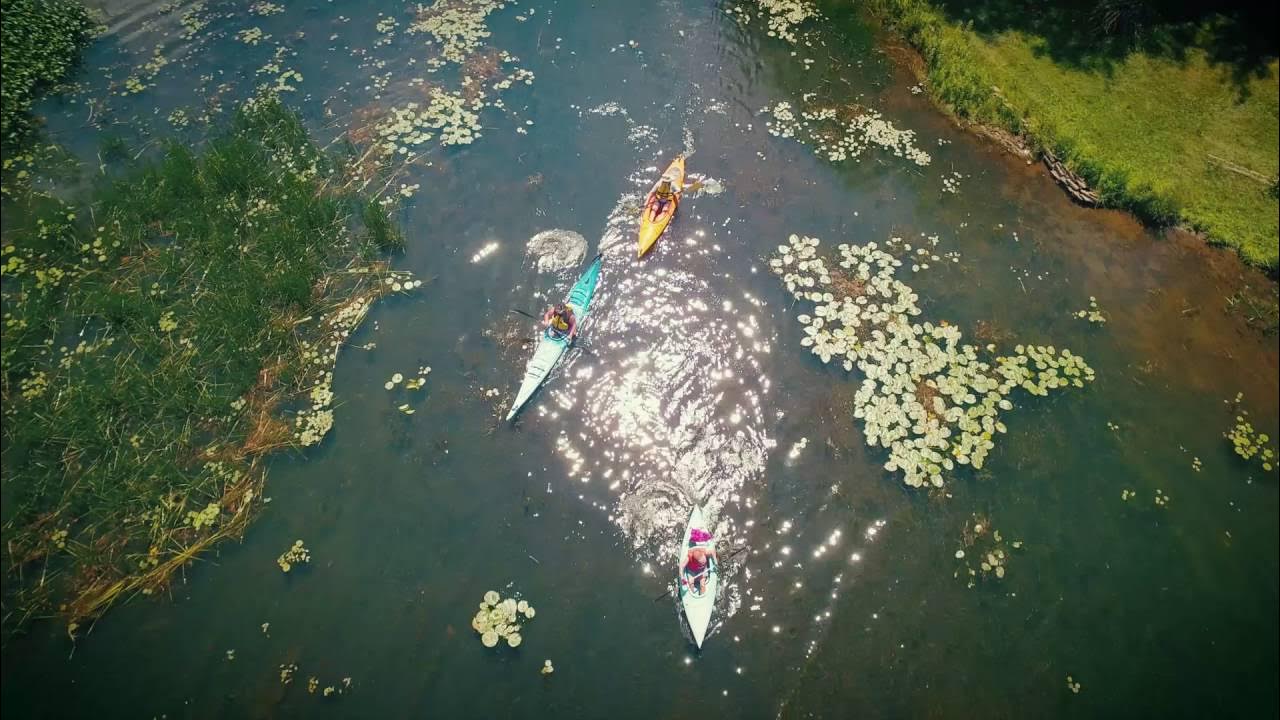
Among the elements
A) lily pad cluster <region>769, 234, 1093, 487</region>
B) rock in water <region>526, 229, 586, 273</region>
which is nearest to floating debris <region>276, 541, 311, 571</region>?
rock in water <region>526, 229, 586, 273</region>

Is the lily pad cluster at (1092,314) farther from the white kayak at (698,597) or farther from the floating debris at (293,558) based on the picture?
the floating debris at (293,558)

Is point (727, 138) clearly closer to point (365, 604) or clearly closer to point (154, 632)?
point (365, 604)

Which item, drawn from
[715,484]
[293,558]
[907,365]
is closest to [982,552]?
[907,365]

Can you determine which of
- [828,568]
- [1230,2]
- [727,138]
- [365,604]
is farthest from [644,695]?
[1230,2]

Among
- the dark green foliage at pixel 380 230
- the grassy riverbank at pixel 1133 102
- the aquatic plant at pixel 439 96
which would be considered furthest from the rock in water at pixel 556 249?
the grassy riverbank at pixel 1133 102

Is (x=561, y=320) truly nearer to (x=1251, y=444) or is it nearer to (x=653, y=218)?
(x=653, y=218)
